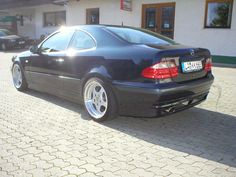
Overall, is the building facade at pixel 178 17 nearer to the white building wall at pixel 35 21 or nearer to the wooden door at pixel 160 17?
the wooden door at pixel 160 17

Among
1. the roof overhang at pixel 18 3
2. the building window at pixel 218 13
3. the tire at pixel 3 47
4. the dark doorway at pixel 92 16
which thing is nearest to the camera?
the building window at pixel 218 13

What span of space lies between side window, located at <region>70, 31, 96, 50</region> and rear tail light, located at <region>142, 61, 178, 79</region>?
4.21 ft

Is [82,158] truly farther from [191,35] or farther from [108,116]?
[191,35]

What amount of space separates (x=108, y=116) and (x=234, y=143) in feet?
5.92

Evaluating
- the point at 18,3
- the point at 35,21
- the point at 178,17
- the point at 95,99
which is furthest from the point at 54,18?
the point at 95,99

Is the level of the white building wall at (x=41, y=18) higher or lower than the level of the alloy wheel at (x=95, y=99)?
higher

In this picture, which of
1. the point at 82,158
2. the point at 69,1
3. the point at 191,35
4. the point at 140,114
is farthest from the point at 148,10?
the point at 82,158

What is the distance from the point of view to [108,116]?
451cm

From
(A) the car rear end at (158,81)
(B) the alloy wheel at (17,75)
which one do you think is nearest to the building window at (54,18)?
(B) the alloy wheel at (17,75)

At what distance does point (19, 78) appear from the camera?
693 cm

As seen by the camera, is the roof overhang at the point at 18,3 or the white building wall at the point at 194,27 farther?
the roof overhang at the point at 18,3

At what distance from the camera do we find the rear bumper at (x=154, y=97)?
393 centimetres

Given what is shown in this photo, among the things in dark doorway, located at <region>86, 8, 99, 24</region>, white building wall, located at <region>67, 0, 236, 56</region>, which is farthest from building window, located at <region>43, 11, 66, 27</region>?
white building wall, located at <region>67, 0, 236, 56</region>

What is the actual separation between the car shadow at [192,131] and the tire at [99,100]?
16 cm
